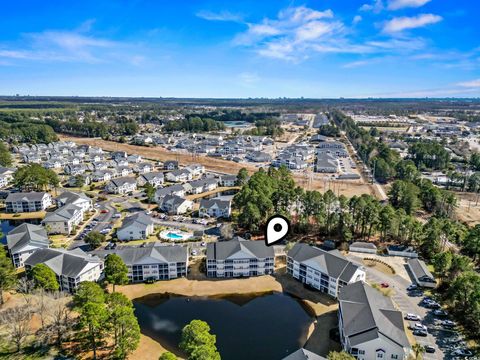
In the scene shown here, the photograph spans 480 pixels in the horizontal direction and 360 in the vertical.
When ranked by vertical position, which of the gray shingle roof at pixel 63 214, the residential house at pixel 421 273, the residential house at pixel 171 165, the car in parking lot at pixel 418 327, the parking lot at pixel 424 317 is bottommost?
the parking lot at pixel 424 317

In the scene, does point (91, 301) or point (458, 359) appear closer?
point (458, 359)

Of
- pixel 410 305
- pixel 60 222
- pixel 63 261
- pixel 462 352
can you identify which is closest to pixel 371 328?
pixel 462 352

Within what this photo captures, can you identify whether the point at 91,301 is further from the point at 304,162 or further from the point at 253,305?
the point at 304,162

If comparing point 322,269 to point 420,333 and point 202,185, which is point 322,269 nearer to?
point 420,333

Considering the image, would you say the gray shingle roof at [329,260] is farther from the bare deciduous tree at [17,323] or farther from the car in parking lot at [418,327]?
the bare deciduous tree at [17,323]

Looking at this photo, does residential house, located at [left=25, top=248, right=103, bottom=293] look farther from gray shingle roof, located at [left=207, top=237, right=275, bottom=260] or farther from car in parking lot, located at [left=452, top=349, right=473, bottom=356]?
car in parking lot, located at [left=452, top=349, right=473, bottom=356]

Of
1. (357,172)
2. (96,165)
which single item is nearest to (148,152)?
(96,165)

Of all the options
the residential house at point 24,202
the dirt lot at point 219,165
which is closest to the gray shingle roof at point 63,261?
the residential house at point 24,202

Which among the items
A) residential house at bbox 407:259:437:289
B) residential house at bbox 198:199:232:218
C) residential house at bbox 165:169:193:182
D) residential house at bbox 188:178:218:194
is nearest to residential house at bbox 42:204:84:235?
residential house at bbox 198:199:232:218
